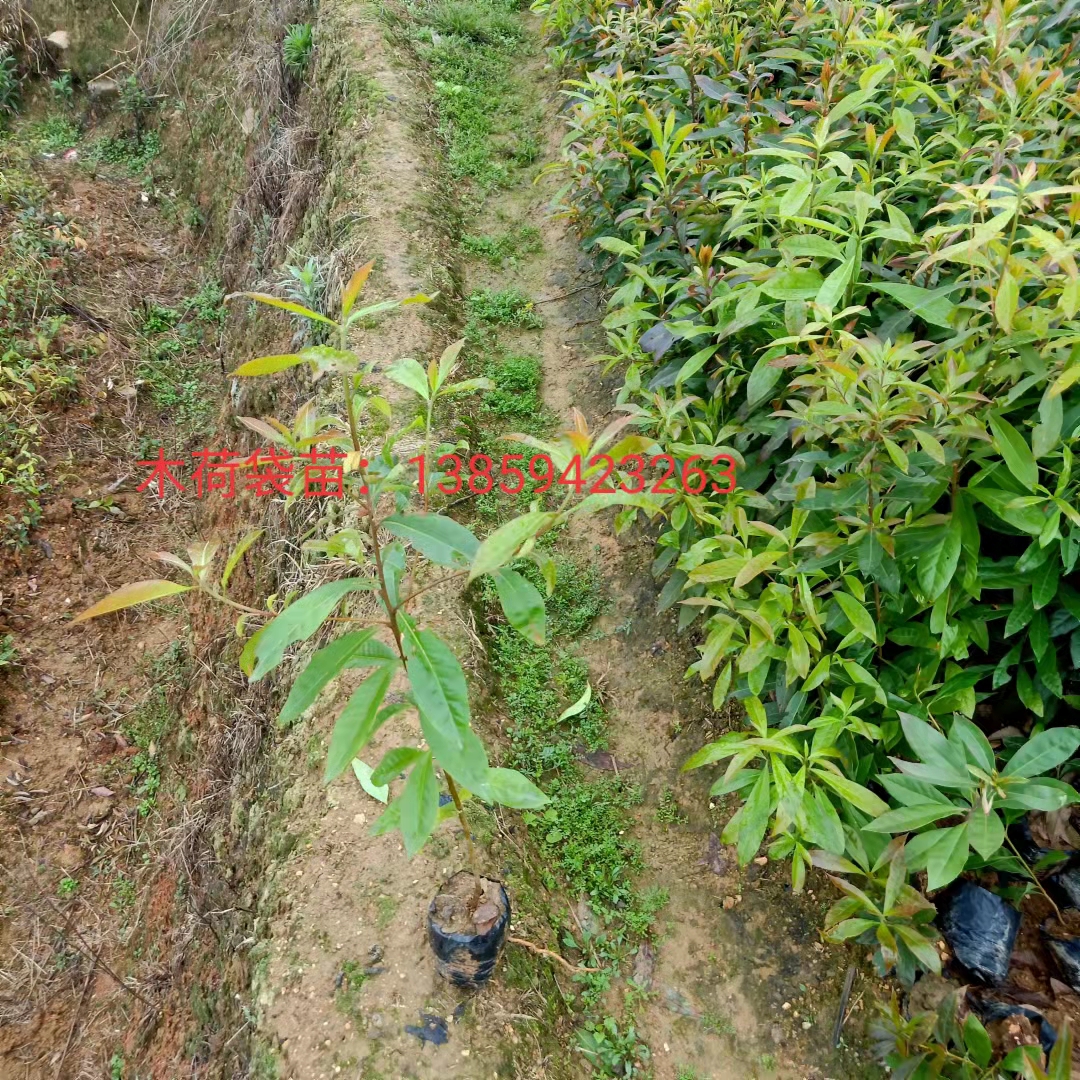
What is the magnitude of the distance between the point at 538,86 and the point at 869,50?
3.90 m

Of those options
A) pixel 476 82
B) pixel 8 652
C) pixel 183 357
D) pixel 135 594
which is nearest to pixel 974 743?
pixel 135 594

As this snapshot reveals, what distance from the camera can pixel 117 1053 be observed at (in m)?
3.21

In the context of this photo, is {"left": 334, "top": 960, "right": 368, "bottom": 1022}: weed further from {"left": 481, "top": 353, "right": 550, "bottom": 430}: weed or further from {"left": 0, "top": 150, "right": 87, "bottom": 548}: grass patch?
{"left": 0, "top": 150, "right": 87, "bottom": 548}: grass patch

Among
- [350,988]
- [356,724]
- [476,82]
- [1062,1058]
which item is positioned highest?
[476,82]

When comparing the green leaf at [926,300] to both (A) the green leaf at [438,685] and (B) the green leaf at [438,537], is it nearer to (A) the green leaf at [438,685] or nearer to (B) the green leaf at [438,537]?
(B) the green leaf at [438,537]

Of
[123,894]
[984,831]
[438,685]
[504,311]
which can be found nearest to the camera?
[438,685]

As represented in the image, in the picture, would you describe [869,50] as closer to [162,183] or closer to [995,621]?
[995,621]

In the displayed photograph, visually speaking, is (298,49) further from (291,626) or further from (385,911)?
(385,911)

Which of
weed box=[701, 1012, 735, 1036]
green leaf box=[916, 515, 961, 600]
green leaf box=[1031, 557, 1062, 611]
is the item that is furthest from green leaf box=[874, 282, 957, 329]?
weed box=[701, 1012, 735, 1036]

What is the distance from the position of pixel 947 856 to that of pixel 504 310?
144 inches

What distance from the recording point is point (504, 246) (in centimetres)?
477

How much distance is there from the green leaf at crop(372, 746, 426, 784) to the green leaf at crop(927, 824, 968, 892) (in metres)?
1.14

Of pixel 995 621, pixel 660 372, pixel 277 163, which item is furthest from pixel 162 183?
pixel 995 621

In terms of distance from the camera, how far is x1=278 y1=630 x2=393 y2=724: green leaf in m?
1.32
